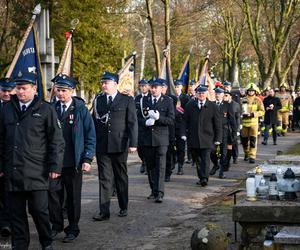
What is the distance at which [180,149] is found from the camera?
15359 mm

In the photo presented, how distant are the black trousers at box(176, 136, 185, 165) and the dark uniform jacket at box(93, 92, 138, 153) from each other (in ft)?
17.5

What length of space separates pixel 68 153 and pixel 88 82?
97.9 ft

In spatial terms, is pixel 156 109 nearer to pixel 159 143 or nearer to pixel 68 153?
pixel 159 143

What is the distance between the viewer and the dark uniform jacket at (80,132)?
28.2 feet

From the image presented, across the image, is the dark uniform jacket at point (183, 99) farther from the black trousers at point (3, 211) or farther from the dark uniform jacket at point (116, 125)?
the black trousers at point (3, 211)

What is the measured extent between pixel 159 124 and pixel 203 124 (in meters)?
2.06

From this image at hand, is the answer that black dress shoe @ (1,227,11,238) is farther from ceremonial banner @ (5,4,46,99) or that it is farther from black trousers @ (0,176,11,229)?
ceremonial banner @ (5,4,46,99)

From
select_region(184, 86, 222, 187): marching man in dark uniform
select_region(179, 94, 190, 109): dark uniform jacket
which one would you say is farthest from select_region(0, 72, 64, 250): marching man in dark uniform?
select_region(179, 94, 190, 109): dark uniform jacket

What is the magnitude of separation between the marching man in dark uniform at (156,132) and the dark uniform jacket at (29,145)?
4.07 m

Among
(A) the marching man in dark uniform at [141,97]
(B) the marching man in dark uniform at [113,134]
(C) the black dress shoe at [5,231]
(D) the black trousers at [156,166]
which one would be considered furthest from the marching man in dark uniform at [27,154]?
(A) the marching man in dark uniform at [141,97]

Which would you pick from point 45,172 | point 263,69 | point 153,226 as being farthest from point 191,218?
point 263,69

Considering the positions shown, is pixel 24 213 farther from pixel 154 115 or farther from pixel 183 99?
pixel 183 99

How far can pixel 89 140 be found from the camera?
28.6 ft

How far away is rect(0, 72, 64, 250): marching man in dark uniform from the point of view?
725cm
